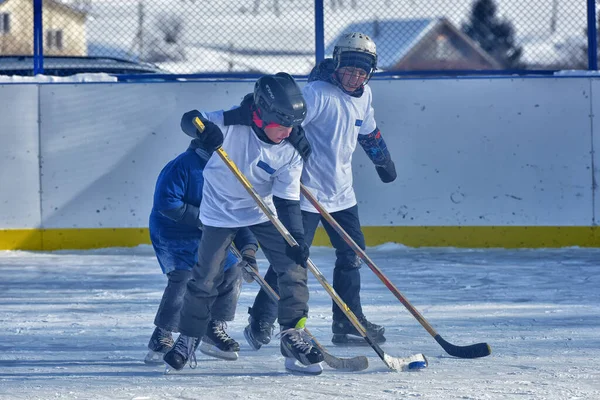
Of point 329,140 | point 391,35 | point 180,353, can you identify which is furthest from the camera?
point 391,35

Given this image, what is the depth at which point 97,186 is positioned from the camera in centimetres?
788

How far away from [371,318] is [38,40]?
3912 mm

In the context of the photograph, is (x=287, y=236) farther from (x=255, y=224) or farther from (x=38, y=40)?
(x=38, y=40)

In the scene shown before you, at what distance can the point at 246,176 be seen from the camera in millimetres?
4004

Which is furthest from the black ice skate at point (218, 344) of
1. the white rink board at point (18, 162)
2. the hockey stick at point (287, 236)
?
the white rink board at point (18, 162)

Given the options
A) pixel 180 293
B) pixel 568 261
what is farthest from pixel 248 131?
pixel 568 261

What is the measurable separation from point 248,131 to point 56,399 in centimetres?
116

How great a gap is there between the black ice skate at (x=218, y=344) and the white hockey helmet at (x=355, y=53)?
1.24 metres

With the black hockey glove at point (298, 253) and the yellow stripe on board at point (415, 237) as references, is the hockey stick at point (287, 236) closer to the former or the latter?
the black hockey glove at point (298, 253)

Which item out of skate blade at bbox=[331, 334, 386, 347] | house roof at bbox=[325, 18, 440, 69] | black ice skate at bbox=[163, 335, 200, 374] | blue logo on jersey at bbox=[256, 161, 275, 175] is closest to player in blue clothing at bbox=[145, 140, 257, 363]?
black ice skate at bbox=[163, 335, 200, 374]

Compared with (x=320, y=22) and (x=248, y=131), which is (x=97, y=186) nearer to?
(x=320, y=22)

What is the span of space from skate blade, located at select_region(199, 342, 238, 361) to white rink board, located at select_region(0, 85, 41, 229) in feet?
12.5

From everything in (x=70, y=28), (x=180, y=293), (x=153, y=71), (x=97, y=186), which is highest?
(x=70, y=28)

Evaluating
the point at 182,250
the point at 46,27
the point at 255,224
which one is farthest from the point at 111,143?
the point at 255,224
